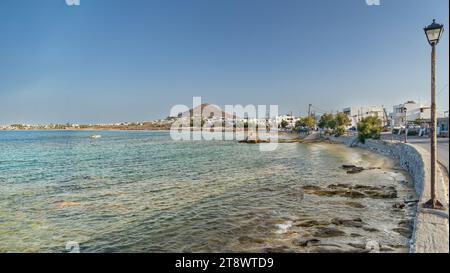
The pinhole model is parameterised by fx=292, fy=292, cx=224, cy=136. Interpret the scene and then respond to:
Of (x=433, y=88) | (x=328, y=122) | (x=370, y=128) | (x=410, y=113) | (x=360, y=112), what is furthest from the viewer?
(x=360, y=112)

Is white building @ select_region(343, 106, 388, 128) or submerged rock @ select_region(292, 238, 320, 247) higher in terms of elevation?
white building @ select_region(343, 106, 388, 128)

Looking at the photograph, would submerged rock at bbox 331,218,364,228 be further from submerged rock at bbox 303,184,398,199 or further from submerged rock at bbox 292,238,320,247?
submerged rock at bbox 303,184,398,199

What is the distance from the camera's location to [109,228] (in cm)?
1005

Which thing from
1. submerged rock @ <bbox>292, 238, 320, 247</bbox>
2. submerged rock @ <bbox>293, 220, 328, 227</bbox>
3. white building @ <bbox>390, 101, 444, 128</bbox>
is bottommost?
submerged rock @ <bbox>293, 220, 328, 227</bbox>

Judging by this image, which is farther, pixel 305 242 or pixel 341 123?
pixel 341 123

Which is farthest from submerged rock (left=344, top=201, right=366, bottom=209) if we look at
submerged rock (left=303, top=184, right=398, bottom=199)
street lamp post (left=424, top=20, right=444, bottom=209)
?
street lamp post (left=424, top=20, right=444, bottom=209)

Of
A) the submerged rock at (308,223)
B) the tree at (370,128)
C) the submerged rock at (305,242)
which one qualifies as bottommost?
the submerged rock at (308,223)

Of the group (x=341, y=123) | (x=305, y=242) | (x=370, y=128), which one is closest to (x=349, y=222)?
(x=305, y=242)

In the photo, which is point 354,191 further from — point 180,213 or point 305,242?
point 180,213

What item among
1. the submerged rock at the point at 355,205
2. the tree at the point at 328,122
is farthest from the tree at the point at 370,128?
the submerged rock at the point at 355,205

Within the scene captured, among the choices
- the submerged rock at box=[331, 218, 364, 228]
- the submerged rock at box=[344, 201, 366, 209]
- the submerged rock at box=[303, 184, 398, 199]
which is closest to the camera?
the submerged rock at box=[331, 218, 364, 228]

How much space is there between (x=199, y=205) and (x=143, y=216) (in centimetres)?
248

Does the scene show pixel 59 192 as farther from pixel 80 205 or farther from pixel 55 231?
pixel 55 231

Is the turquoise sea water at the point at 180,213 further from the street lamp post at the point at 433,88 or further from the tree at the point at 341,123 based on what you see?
the tree at the point at 341,123
